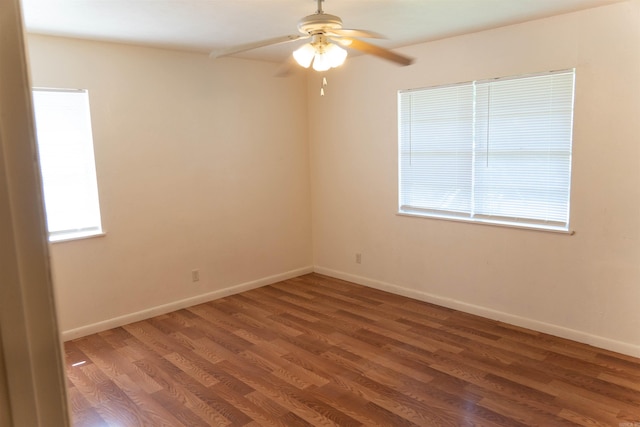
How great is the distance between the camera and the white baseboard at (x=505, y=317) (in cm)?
331

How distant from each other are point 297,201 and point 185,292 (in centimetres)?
169

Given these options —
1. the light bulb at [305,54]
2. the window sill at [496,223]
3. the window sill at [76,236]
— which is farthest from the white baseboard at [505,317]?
the light bulb at [305,54]

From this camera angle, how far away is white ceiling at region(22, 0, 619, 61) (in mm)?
2850

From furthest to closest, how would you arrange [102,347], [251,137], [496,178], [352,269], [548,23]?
[352,269], [251,137], [496,178], [102,347], [548,23]

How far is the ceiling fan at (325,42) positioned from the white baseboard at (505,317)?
250 cm

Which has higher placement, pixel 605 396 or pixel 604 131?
pixel 604 131

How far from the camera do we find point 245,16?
311cm

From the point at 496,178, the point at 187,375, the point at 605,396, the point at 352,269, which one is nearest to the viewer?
the point at 605,396

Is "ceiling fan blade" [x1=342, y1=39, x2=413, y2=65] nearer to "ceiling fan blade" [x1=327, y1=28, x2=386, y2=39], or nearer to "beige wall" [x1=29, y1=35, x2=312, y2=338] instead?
"ceiling fan blade" [x1=327, y1=28, x2=386, y2=39]

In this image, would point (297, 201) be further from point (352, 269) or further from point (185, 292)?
point (185, 292)

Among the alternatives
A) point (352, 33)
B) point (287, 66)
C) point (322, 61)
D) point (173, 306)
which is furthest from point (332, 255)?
point (352, 33)

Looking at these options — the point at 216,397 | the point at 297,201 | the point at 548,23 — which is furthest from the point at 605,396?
the point at 297,201

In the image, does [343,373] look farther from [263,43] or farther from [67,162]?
[67,162]

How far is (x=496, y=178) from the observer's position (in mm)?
3857
